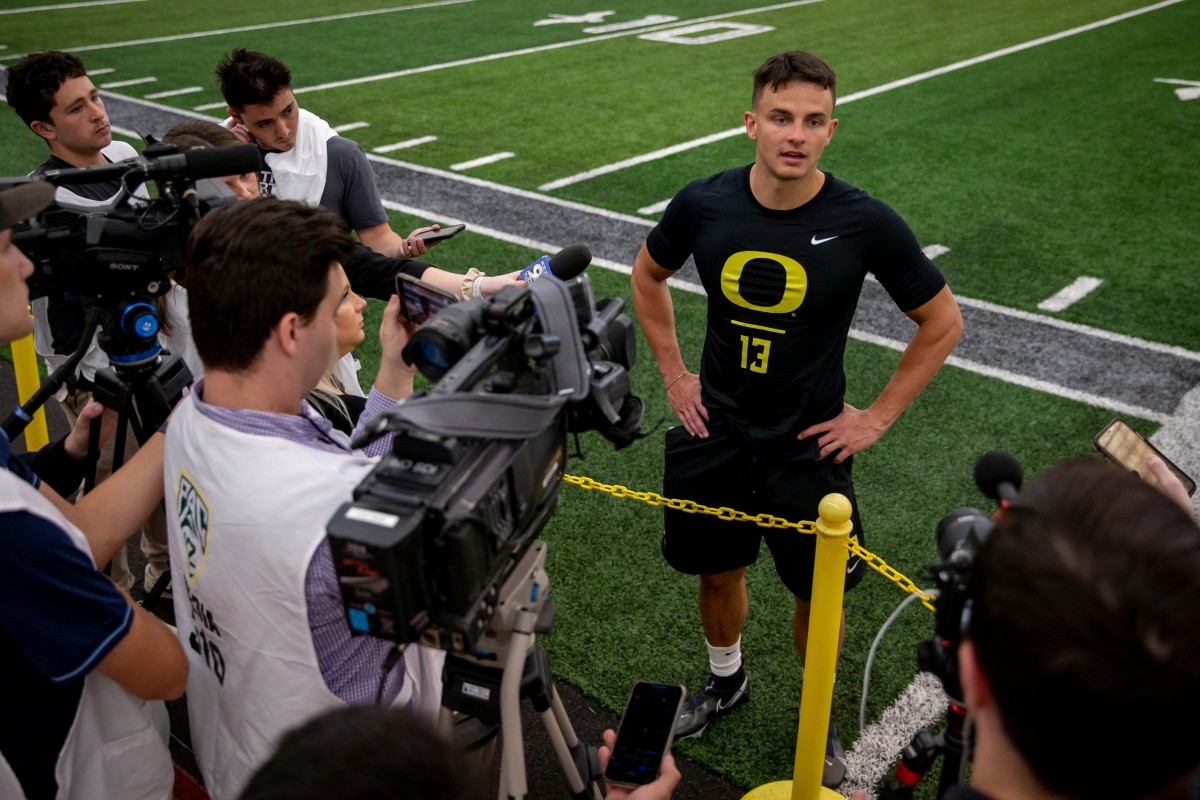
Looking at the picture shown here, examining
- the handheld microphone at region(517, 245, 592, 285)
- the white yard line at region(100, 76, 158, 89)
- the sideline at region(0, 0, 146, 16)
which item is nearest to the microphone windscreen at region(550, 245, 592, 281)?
the handheld microphone at region(517, 245, 592, 285)

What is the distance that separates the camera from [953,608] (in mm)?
1722

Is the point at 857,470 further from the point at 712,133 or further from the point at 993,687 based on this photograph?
the point at 712,133

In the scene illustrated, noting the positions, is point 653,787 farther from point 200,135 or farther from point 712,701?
point 200,135

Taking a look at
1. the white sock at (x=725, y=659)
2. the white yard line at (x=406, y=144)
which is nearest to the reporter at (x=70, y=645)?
the white sock at (x=725, y=659)

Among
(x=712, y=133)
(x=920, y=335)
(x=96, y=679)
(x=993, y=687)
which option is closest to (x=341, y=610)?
(x=96, y=679)

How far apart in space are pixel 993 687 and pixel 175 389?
2.34 m

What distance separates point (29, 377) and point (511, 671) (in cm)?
349

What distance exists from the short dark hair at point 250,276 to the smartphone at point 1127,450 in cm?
186

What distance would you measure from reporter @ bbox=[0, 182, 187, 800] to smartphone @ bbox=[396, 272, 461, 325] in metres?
0.69

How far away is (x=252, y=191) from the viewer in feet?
13.4

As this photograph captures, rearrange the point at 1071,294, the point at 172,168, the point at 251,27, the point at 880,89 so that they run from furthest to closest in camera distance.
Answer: the point at 251,27, the point at 880,89, the point at 1071,294, the point at 172,168

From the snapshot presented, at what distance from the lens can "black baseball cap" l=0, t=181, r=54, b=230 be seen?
2059 millimetres

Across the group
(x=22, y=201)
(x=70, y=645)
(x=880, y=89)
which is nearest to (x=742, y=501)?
(x=70, y=645)

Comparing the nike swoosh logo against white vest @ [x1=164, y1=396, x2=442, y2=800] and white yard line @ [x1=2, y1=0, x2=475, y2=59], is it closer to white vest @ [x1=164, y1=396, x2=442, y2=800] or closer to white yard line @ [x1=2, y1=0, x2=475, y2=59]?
white vest @ [x1=164, y1=396, x2=442, y2=800]
